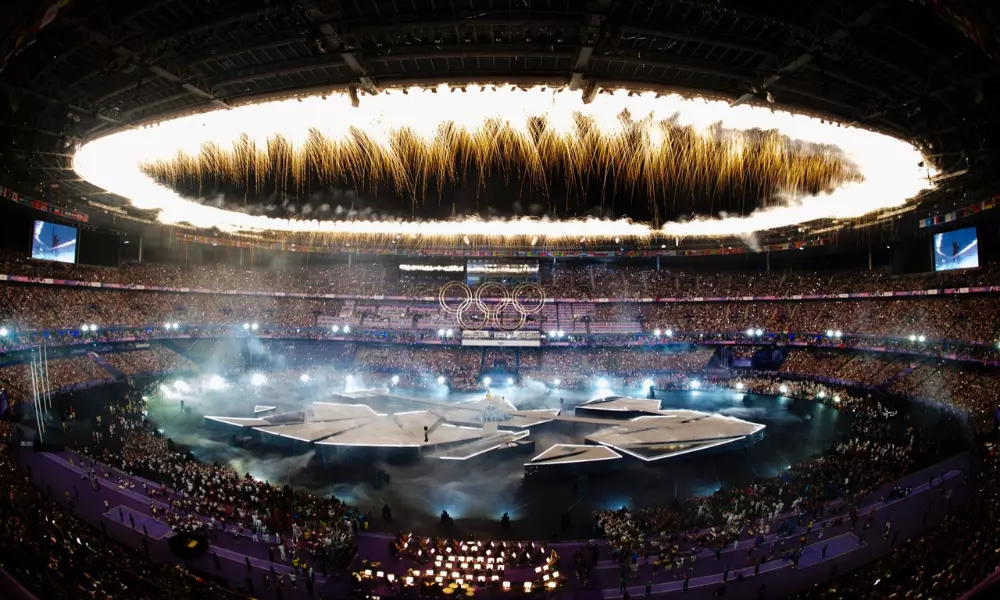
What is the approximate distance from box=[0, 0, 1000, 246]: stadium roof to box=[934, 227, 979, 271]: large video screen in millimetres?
27398

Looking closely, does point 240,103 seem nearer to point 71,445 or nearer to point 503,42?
point 503,42

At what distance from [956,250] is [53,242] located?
2707 inches

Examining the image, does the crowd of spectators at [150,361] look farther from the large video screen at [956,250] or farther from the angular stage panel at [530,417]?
the large video screen at [956,250]

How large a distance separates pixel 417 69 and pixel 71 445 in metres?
27.5

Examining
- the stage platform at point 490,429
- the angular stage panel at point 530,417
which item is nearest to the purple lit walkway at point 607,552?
the stage platform at point 490,429

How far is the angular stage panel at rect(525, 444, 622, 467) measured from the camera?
24648mm

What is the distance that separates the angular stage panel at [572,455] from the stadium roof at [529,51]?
17725 millimetres

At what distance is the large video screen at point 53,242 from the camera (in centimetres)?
3922

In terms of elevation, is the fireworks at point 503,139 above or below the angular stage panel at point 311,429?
above

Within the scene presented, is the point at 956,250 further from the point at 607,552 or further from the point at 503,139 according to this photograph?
the point at 503,139

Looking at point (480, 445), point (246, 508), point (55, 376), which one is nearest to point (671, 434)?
point (480, 445)

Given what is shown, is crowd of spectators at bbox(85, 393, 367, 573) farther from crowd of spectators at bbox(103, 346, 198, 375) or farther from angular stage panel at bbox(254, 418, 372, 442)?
crowd of spectators at bbox(103, 346, 198, 375)

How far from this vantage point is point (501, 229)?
4341 cm

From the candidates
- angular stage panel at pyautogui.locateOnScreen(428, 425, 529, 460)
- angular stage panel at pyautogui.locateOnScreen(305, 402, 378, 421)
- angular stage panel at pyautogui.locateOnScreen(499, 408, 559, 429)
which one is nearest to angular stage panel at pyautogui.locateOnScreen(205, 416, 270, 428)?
angular stage panel at pyautogui.locateOnScreen(305, 402, 378, 421)
